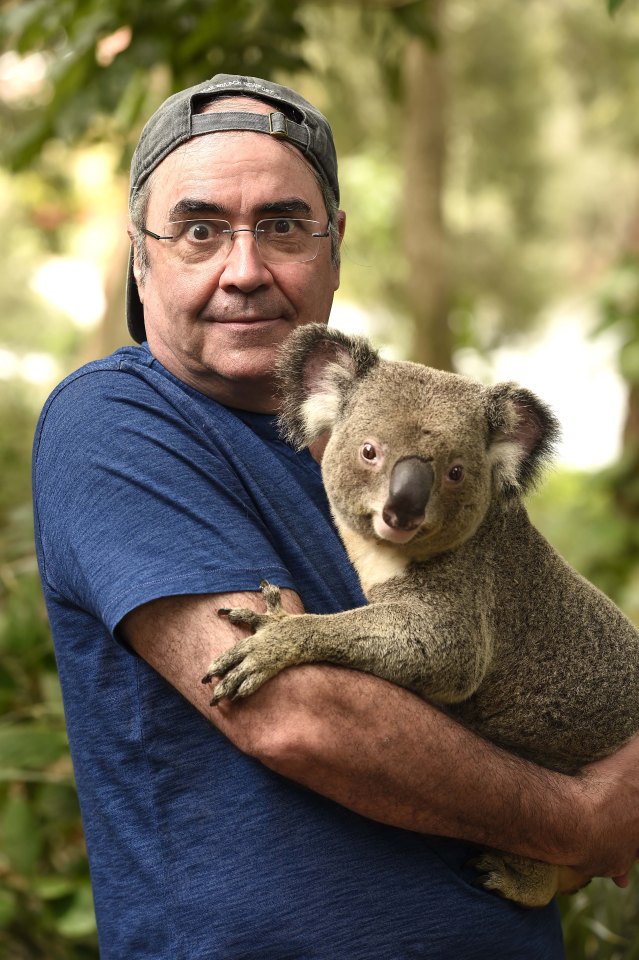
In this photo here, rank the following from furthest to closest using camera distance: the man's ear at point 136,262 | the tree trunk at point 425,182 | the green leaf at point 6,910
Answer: the tree trunk at point 425,182
the green leaf at point 6,910
the man's ear at point 136,262

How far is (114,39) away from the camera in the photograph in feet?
9.84

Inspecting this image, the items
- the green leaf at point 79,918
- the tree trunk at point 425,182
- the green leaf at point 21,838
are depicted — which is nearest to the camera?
the green leaf at point 21,838

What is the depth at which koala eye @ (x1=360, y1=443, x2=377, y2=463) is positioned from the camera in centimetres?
151

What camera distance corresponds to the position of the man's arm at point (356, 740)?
1296 mm

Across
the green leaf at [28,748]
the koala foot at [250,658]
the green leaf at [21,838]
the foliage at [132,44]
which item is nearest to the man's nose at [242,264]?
the koala foot at [250,658]

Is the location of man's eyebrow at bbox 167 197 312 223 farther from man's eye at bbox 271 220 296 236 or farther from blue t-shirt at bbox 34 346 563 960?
blue t-shirt at bbox 34 346 563 960

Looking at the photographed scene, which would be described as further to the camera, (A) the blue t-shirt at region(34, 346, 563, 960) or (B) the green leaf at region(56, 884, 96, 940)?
(B) the green leaf at region(56, 884, 96, 940)

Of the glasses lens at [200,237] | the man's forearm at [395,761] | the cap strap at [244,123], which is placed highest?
the cap strap at [244,123]

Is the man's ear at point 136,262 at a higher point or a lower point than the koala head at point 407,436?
higher

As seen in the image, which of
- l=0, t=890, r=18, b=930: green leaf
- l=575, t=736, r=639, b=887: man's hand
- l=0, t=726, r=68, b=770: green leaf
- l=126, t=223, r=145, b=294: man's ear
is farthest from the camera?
l=0, t=890, r=18, b=930: green leaf

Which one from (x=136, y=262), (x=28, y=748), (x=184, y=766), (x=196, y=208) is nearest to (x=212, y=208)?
(x=196, y=208)

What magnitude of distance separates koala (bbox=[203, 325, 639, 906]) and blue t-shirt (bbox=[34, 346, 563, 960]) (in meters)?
0.11

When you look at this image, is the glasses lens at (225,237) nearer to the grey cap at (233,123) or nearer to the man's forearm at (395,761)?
the grey cap at (233,123)

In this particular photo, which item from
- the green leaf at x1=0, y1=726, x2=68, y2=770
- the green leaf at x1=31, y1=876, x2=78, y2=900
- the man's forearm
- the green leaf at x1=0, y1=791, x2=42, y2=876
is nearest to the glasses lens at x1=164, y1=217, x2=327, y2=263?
the man's forearm
